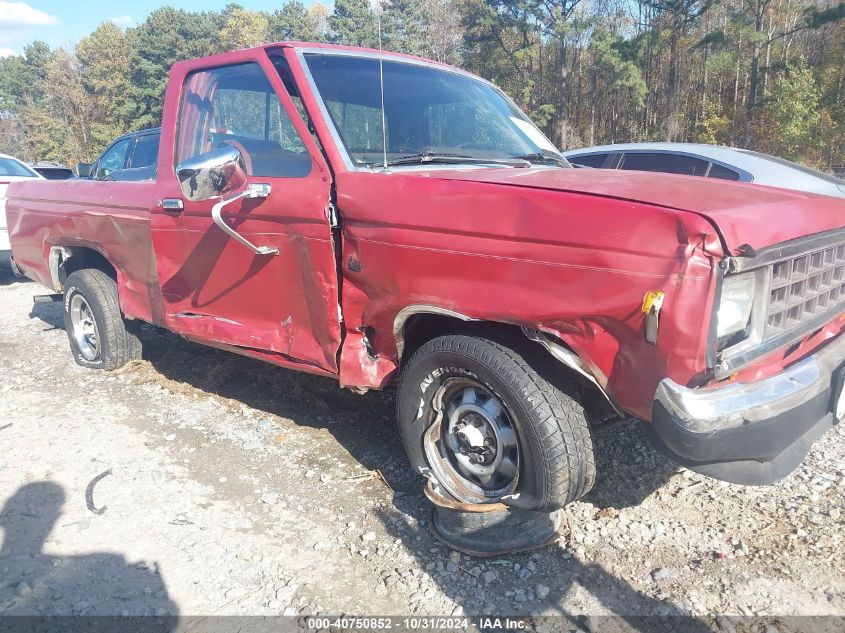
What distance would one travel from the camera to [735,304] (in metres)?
2.14

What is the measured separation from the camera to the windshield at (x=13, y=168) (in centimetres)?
952


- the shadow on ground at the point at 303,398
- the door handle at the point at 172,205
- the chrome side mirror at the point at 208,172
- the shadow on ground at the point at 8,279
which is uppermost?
the chrome side mirror at the point at 208,172

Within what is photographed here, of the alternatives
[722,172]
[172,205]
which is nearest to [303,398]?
[172,205]

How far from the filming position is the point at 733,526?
283 cm

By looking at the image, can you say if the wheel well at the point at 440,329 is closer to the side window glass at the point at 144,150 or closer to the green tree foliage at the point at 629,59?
the side window glass at the point at 144,150

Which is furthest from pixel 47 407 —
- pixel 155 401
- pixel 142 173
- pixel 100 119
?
pixel 100 119

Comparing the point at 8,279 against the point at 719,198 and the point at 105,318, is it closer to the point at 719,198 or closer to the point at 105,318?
the point at 105,318

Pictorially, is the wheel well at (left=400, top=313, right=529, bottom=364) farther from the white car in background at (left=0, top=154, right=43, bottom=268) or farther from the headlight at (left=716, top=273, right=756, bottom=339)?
the white car in background at (left=0, top=154, right=43, bottom=268)

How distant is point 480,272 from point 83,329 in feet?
13.4

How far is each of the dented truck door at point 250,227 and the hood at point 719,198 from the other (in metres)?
0.68

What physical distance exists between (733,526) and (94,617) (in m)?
2.70

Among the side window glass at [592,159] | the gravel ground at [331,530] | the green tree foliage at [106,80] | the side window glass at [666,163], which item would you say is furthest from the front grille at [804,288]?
the green tree foliage at [106,80]

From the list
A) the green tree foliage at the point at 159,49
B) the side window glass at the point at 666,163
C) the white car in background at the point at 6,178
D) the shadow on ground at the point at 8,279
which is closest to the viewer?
the side window glass at the point at 666,163

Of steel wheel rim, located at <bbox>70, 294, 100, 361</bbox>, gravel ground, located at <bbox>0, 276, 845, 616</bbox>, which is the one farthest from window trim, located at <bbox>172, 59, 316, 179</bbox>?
steel wheel rim, located at <bbox>70, 294, 100, 361</bbox>
